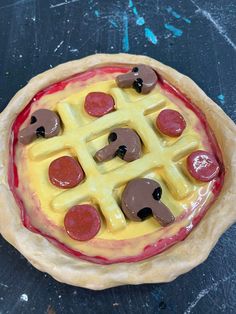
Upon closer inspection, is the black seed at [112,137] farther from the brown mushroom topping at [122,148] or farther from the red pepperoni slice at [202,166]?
the red pepperoni slice at [202,166]

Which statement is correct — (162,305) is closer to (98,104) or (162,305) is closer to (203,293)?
(203,293)

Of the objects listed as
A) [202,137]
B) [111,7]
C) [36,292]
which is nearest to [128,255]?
[36,292]

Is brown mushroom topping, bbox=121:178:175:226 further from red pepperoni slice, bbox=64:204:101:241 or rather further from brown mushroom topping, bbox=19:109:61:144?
brown mushroom topping, bbox=19:109:61:144

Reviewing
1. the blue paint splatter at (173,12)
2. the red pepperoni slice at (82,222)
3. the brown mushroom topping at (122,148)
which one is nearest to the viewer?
the red pepperoni slice at (82,222)

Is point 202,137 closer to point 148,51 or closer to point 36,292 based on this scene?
point 148,51

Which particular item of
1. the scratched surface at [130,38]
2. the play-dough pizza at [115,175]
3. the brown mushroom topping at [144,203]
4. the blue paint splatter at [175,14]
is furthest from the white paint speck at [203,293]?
the blue paint splatter at [175,14]

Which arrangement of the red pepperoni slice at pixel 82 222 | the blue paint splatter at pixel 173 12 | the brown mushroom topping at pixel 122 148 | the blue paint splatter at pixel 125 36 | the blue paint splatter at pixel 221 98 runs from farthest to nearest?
1. the blue paint splatter at pixel 173 12
2. the blue paint splatter at pixel 125 36
3. the blue paint splatter at pixel 221 98
4. the brown mushroom topping at pixel 122 148
5. the red pepperoni slice at pixel 82 222
